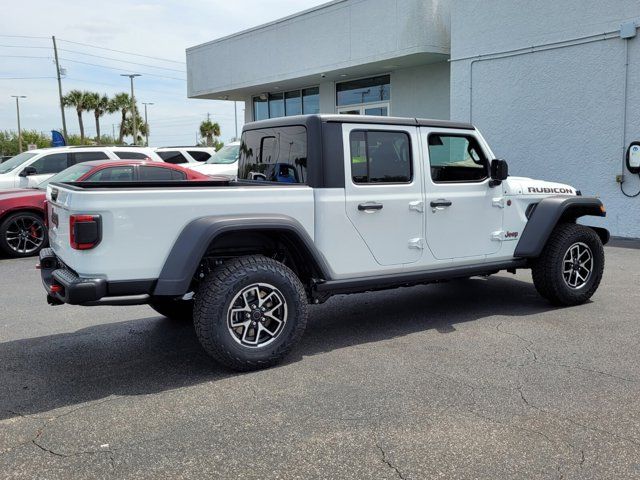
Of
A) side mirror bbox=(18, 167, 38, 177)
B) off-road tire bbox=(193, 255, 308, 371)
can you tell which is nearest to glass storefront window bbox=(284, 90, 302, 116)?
side mirror bbox=(18, 167, 38, 177)

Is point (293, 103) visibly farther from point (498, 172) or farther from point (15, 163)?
point (498, 172)

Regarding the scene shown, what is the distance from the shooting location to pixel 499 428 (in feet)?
11.7

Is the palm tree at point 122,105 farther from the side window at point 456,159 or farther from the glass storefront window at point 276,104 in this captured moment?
the side window at point 456,159

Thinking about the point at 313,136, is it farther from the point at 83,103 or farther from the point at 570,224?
the point at 83,103

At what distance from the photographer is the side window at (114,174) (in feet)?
33.1

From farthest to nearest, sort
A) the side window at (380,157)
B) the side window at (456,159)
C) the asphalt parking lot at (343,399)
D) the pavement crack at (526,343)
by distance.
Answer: the side window at (456,159), the side window at (380,157), the pavement crack at (526,343), the asphalt parking lot at (343,399)

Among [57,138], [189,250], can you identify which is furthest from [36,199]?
[57,138]

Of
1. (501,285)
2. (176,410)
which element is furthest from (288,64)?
(176,410)

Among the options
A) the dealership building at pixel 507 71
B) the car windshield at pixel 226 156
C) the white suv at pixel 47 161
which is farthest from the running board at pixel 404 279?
the car windshield at pixel 226 156

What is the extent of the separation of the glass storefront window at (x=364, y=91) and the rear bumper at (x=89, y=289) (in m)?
14.5

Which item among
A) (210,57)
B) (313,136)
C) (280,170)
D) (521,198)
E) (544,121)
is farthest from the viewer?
(210,57)

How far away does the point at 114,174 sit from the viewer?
10195 millimetres

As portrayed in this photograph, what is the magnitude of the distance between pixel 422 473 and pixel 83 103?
62167 mm

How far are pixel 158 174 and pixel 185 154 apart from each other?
4.76m
